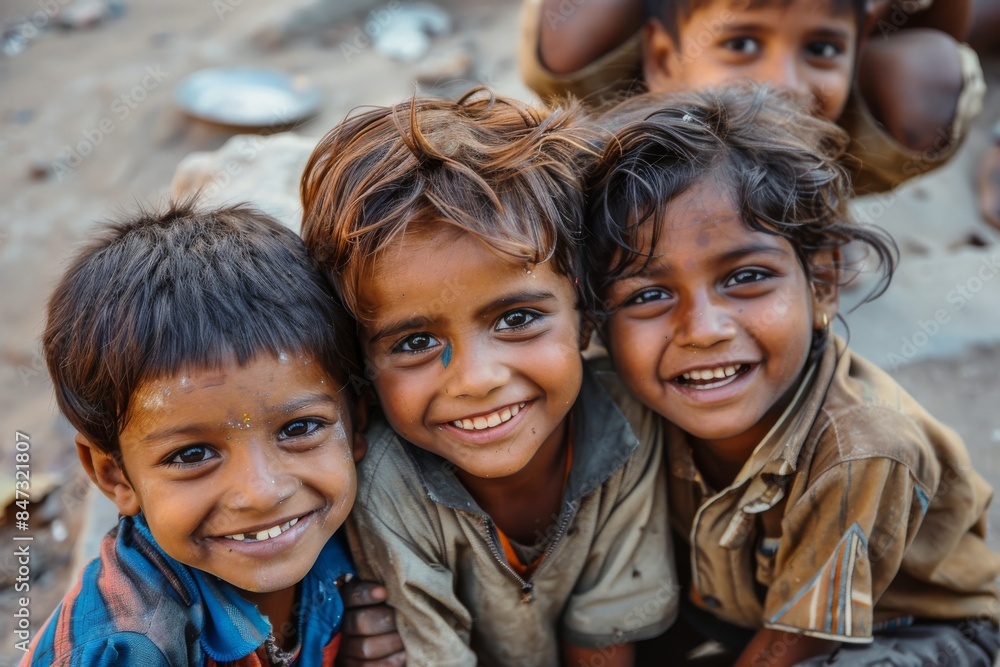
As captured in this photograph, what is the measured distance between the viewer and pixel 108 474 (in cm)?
167

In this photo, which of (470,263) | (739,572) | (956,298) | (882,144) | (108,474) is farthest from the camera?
(956,298)

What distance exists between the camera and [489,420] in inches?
64.8

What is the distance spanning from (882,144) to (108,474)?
2.55m

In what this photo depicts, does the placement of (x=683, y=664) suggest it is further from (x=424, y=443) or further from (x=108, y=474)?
(x=108, y=474)

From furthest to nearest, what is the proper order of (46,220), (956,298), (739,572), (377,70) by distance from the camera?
(377,70), (46,220), (956,298), (739,572)

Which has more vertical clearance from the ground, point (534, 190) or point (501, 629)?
point (534, 190)

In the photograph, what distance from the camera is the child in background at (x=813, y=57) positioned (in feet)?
8.28

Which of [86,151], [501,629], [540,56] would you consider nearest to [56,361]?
[501,629]

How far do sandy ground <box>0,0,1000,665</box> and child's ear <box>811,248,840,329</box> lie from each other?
4.25ft

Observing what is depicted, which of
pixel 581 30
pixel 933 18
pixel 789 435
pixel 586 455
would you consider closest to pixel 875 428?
pixel 789 435

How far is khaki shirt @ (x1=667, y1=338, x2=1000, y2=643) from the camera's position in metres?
1.70

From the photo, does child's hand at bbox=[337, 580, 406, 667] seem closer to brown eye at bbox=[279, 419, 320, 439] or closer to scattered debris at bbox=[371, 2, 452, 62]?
brown eye at bbox=[279, 419, 320, 439]

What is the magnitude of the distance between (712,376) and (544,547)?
20.5 inches

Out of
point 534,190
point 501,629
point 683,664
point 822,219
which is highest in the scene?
point 534,190
